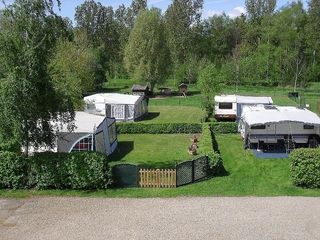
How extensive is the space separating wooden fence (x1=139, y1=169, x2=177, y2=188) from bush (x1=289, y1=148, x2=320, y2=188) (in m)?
4.64

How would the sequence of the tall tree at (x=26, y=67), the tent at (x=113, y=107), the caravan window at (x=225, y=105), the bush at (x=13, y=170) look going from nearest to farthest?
the tall tree at (x=26, y=67)
the bush at (x=13, y=170)
the caravan window at (x=225, y=105)
the tent at (x=113, y=107)

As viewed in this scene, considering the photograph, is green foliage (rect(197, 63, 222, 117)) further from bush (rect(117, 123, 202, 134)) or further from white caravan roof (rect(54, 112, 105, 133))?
white caravan roof (rect(54, 112, 105, 133))

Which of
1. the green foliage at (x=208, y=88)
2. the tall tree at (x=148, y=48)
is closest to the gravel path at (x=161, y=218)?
the green foliage at (x=208, y=88)

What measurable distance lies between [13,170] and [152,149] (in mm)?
9777

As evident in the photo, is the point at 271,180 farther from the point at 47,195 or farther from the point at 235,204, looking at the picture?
the point at 47,195

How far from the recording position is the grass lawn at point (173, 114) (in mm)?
36431

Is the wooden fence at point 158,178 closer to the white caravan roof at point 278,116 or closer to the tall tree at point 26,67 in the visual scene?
the tall tree at point 26,67

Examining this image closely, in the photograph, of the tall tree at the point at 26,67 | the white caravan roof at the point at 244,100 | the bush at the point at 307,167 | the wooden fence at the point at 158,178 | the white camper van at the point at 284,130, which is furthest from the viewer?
the white caravan roof at the point at 244,100

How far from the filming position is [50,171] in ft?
56.8

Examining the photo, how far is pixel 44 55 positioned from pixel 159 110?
26211 millimetres

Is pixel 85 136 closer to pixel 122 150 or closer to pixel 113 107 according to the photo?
pixel 122 150

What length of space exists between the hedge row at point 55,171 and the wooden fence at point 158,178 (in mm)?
1345

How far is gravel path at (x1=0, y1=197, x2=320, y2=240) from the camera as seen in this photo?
43.1 ft

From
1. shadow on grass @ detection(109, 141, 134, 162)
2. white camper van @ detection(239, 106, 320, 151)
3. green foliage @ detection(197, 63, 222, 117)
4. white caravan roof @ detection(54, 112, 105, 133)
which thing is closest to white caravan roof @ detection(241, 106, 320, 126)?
white camper van @ detection(239, 106, 320, 151)
